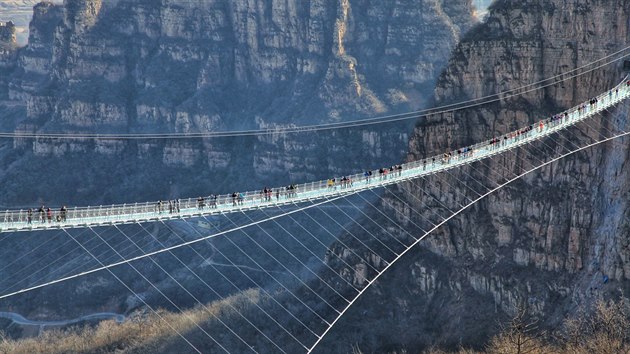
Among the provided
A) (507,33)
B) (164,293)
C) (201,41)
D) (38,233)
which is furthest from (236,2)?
(507,33)

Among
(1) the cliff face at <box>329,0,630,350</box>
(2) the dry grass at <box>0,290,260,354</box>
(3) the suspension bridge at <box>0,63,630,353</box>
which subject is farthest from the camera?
(2) the dry grass at <box>0,290,260,354</box>

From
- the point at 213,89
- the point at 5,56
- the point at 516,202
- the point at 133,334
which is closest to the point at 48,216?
the point at 133,334

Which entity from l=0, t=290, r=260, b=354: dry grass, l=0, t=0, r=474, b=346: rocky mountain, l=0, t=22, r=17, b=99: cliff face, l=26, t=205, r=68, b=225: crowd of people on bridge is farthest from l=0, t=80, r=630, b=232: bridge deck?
l=0, t=22, r=17, b=99: cliff face

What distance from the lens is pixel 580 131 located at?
10538cm

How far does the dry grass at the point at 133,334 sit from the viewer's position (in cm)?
11056

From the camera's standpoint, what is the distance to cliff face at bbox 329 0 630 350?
102m

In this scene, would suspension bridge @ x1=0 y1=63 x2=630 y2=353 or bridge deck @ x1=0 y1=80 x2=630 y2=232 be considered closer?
suspension bridge @ x1=0 y1=63 x2=630 y2=353

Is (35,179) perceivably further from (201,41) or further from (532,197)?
(532,197)

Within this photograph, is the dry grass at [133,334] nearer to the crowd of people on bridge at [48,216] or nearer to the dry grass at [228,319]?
the dry grass at [228,319]

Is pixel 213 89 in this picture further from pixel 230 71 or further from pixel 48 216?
pixel 48 216

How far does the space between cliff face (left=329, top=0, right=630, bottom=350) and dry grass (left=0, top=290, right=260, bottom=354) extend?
1145 centimetres

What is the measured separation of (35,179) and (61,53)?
18.3 m

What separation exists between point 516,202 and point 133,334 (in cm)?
3059

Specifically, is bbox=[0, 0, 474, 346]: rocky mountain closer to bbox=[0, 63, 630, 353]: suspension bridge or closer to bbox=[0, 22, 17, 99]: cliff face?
bbox=[0, 22, 17, 99]: cliff face
